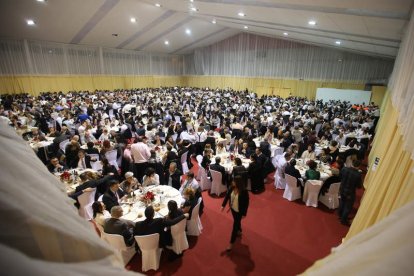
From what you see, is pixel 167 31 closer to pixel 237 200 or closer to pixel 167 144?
pixel 167 144

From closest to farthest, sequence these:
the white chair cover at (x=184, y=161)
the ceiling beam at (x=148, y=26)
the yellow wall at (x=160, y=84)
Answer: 1. the white chair cover at (x=184, y=161)
2. the ceiling beam at (x=148, y=26)
3. the yellow wall at (x=160, y=84)

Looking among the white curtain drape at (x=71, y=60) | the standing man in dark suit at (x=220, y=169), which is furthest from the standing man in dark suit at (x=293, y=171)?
the white curtain drape at (x=71, y=60)

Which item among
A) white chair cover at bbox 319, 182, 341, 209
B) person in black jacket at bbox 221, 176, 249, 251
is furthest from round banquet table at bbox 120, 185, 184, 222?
white chair cover at bbox 319, 182, 341, 209

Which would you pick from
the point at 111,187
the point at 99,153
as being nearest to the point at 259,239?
the point at 111,187

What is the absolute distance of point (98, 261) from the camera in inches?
24.6

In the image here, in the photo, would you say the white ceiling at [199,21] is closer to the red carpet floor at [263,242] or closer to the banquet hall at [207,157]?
→ the banquet hall at [207,157]

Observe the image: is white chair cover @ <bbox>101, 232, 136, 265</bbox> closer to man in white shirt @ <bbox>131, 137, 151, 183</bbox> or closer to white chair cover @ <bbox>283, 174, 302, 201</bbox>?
man in white shirt @ <bbox>131, 137, 151, 183</bbox>

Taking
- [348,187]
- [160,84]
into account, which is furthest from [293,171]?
[160,84]

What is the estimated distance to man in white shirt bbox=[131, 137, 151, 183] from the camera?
23.7 feet

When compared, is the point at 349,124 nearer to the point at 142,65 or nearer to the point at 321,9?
the point at 321,9

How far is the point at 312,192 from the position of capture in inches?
259

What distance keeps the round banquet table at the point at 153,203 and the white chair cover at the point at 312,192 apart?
3.69m

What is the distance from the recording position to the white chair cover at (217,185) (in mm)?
7012

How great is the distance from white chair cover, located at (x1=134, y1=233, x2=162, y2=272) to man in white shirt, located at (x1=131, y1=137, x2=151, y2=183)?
3278 mm
